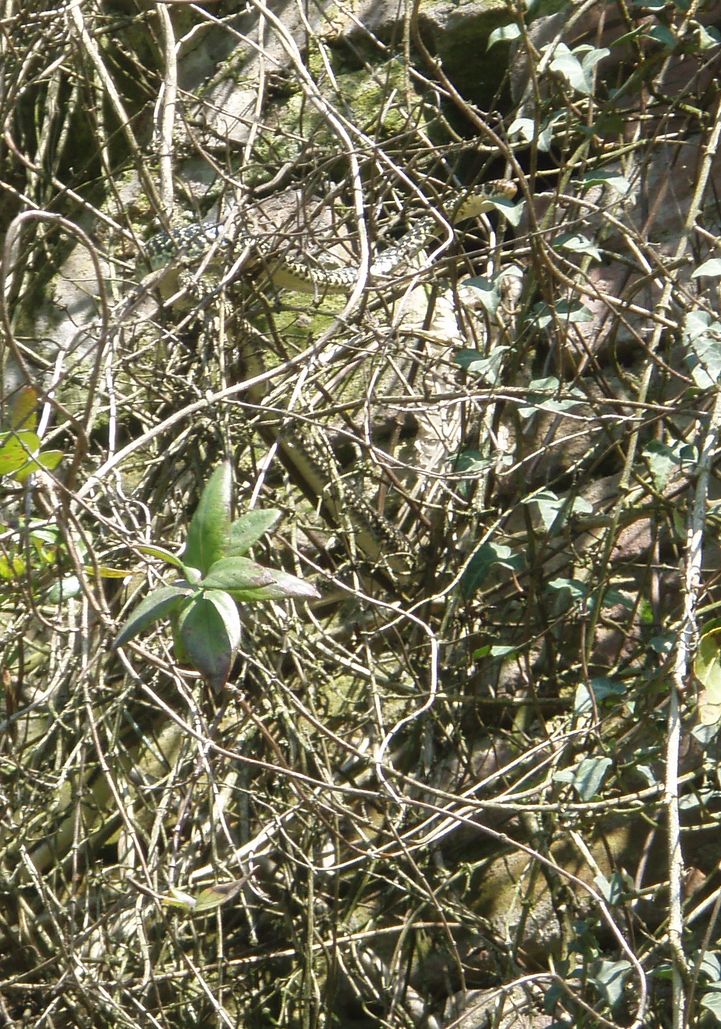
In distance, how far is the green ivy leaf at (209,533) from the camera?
1.14 metres

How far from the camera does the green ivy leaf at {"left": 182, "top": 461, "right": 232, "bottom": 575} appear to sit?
1140mm

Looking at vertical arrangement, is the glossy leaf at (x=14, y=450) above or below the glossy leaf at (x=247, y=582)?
above

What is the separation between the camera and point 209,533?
3.76 feet

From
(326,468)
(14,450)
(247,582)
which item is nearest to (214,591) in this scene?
(247,582)

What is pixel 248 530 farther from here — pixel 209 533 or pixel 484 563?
pixel 484 563

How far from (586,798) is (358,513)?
2.84 feet

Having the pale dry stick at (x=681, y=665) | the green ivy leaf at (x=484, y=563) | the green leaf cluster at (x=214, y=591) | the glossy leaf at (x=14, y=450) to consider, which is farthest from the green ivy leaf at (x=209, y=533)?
the green ivy leaf at (x=484, y=563)

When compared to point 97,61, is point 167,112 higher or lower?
lower

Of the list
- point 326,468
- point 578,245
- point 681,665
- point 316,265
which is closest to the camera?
point 681,665

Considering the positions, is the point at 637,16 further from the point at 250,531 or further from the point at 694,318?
the point at 250,531

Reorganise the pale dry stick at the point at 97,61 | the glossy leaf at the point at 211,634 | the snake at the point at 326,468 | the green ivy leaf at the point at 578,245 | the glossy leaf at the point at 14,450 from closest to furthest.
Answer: the glossy leaf at the point at 211,634, the glossy leaf at the point at 14,450, the green ivy leaf at the point at 578,245, the pale dry stick at the point at 97,61, the snake at the point at 326,468

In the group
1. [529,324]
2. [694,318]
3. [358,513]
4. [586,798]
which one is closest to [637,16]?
[529,324]

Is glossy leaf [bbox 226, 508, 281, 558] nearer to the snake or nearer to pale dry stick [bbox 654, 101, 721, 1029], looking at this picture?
pale dry stick [bbox 654, 101, 721, 1029]

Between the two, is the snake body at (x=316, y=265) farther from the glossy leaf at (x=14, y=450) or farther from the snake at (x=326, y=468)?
the glossy leaf at (x=14, y=450)
